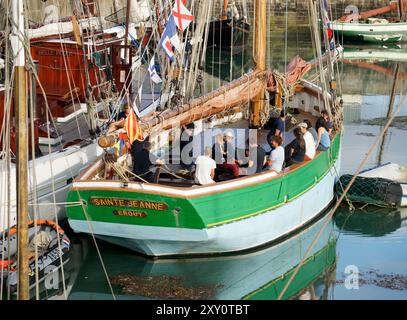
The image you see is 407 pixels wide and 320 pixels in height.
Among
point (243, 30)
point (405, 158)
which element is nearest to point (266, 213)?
point (405, 158)

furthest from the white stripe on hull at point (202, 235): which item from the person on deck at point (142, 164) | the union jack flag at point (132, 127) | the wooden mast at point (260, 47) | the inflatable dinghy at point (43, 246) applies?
the wooden mast at point (260, 47)

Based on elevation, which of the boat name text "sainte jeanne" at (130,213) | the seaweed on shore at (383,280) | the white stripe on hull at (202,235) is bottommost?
the seaweed on shore at (383,280)

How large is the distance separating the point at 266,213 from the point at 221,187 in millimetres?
1572

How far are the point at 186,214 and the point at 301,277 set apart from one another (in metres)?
2.80

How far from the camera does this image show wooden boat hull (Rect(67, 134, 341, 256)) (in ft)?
53.7

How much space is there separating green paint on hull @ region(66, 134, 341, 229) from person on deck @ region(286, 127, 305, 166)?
0.79 m

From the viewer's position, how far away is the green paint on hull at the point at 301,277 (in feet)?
54.2

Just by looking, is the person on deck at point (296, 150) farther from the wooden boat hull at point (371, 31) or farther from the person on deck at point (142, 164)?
the wooden boat hull at point (371, 31)

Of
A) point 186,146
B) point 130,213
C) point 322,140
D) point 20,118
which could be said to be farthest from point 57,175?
point 20,118

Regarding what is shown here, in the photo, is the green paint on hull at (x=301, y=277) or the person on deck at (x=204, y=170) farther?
the person on deck at (x=204, y=170)

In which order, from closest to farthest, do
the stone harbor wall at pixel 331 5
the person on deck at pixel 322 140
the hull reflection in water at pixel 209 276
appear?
the hull reflection in water at pixel 209 276 < the person on deck at pixel 322 140 < the stone harbor wall at pixel 331 5

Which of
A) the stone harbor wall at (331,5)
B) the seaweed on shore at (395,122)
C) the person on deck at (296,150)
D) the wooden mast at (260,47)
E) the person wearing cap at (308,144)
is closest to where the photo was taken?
the person on deck at (296,150)

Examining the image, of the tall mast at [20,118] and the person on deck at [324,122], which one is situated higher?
the tall mast at [20,118]
